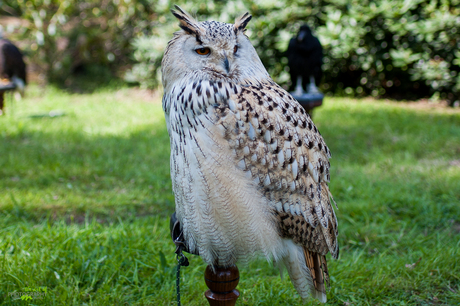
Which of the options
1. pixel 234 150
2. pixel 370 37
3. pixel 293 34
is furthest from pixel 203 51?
pixel 370 37

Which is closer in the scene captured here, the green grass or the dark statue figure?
the green grass

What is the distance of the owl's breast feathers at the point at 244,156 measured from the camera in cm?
145

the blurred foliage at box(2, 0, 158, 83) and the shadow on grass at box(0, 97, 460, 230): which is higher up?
the blurred foliage at box(2, 0, 158, 83)

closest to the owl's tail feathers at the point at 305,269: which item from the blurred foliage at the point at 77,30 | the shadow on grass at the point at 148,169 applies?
the shadow on grass at the point at 148,169

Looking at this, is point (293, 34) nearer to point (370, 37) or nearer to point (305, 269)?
point (370, 37)

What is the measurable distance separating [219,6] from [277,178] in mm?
5992

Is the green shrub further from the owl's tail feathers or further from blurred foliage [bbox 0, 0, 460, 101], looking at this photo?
the owl's tail feathers

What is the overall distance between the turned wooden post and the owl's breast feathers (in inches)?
4.5

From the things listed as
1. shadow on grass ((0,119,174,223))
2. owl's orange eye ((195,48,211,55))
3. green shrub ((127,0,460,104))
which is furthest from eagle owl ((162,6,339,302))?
green shrub ((127,0,460,104))

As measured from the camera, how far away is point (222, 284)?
1.70 m

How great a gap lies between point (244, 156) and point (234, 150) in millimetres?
46

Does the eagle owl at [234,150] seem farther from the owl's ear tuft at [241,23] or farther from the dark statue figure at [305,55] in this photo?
the dark statue figure at [305,55]

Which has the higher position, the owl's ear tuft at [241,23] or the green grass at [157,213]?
the owl's ear tuft at [241,23]

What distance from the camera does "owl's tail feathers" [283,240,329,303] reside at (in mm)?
1762
